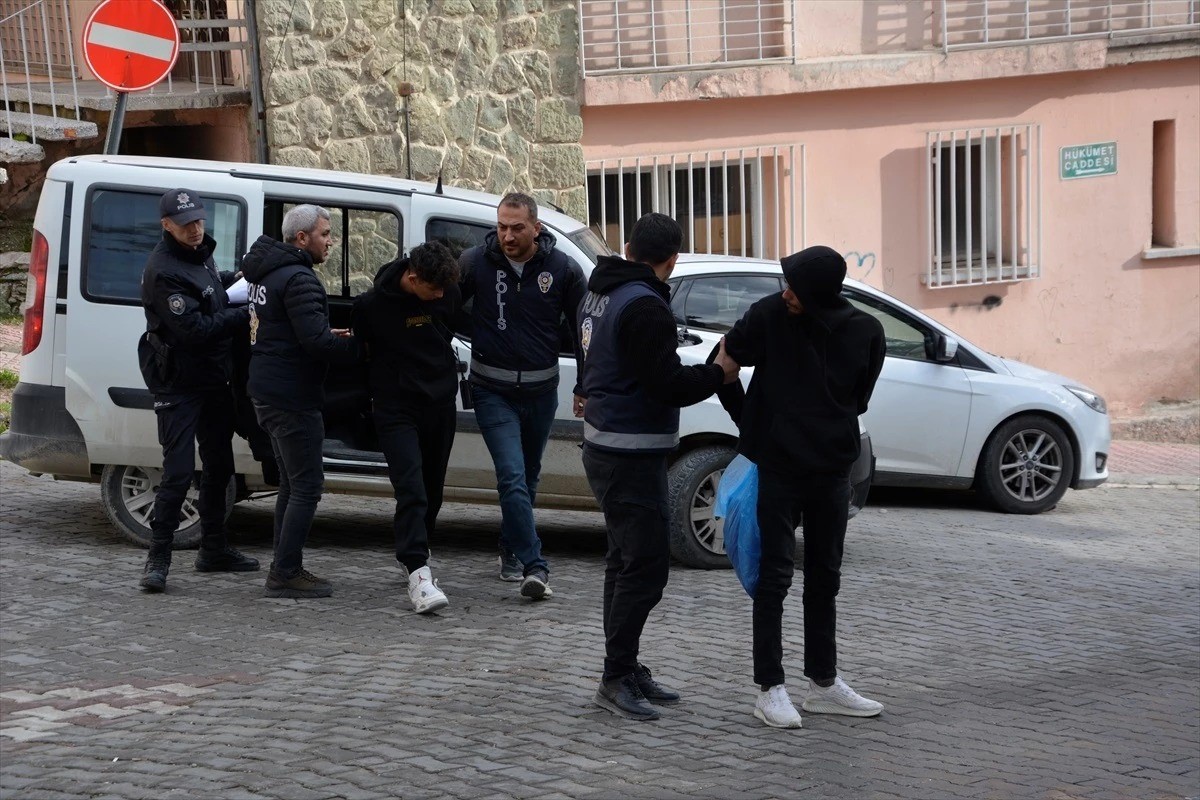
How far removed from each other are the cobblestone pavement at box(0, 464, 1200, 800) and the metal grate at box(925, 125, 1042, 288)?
20.6ft

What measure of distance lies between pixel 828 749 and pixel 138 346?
13.0ft

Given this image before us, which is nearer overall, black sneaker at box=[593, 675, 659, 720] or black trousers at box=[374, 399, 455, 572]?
black sneaker at box=[593, 675, 659, 720]

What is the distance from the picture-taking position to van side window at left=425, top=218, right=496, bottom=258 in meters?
8.06

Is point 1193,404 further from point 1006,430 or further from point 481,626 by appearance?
point 481,626

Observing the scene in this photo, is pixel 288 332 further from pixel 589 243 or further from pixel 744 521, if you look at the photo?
pixel 744 521

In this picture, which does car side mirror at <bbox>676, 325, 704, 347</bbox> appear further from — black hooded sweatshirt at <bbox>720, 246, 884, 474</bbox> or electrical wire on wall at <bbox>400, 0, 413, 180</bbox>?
electrical wire on wall at <bbox>400, 0, 413, 180</bbox>

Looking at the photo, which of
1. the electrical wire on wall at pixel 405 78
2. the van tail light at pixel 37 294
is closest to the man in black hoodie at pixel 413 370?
the van tail light at pixel 37 294

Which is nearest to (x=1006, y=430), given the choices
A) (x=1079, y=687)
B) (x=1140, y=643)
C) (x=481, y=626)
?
(x=1140, y=643)

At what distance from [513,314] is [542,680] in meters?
1.85

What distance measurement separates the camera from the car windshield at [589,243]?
27.1ft

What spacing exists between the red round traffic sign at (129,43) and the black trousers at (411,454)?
3.90 metres

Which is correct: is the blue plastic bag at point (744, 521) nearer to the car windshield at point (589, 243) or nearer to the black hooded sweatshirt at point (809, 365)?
the black hooded sweatshirt at point (809, 365)

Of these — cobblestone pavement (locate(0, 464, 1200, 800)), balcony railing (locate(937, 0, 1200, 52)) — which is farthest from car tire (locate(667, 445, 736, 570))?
balcony railing (locate(937, 0, 1200, 52))

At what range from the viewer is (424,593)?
6.93 m
